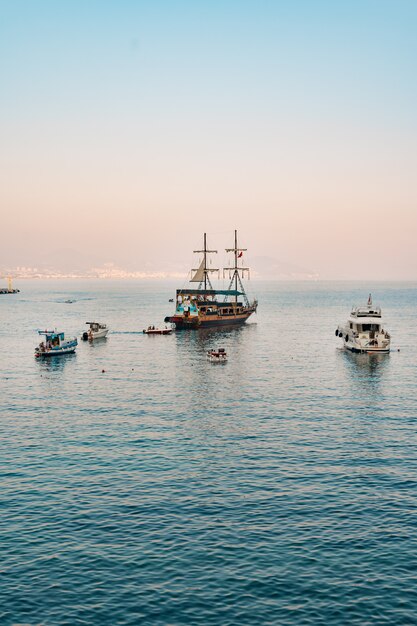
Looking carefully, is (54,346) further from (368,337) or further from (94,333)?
(368,337)

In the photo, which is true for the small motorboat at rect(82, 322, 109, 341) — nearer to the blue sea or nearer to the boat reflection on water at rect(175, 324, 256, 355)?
the boat reflection on water at rect(175, 324, 256, 355)

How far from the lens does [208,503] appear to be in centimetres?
4159

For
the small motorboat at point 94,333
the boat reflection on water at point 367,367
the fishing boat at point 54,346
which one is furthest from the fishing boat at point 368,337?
the small motorboat at point 94,333

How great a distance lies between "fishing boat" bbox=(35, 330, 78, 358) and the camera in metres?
115

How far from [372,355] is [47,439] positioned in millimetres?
74608

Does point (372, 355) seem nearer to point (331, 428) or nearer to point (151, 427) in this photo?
point (331, 428)

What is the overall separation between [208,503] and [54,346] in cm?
8064

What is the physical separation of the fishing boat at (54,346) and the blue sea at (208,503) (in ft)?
92.9

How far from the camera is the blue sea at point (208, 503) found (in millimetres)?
30047

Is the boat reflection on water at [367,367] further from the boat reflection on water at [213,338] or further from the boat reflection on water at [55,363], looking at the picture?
the boat reflection on water at [55,363]

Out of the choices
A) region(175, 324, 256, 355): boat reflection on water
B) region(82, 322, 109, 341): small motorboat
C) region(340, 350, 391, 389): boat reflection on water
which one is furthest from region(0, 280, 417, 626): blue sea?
region(82, 322, 109, 341): small motorboat

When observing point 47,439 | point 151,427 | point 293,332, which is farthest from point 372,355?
point 47,439

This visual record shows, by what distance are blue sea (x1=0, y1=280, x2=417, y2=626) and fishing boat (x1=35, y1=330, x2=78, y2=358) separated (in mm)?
28322

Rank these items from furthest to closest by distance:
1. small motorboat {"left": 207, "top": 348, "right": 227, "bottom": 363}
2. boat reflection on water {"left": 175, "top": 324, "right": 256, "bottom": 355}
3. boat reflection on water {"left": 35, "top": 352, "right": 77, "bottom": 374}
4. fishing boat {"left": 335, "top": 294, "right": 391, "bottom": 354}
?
boat reflection on water {"left": 175, "top": 324, "right": 256, "bottom": 355}
fishing boat {"left": 335, "top": 294, "right": 391, "bottom": 354}
small motorboat {"left": 207, "top": 348, "right": 227, "bottom": 363}
boat reflection on water {"left": 35, "top": 352, "right": 77, "bottom": 374}
